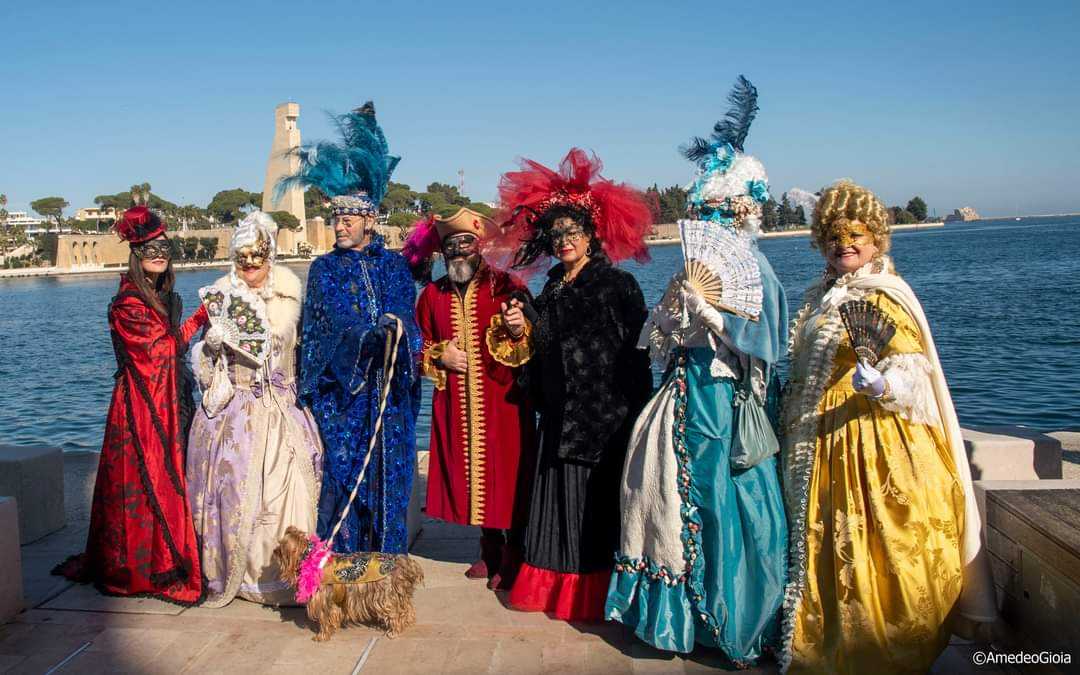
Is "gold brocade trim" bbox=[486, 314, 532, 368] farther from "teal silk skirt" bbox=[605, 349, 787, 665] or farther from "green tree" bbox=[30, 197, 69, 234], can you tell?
"green tree" bbox=[30, 197, 69, 234]

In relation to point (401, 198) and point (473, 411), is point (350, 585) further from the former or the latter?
point (401, 198)

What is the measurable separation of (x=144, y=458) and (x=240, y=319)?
869mm

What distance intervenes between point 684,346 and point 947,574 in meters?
1.34

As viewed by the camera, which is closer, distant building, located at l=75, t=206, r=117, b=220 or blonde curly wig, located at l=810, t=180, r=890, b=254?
blonde curly wig, located at l=810, t=180, r=890, b=254

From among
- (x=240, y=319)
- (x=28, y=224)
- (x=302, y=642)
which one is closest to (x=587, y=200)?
(x=240, y=319)

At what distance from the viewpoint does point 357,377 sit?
14.1 feet

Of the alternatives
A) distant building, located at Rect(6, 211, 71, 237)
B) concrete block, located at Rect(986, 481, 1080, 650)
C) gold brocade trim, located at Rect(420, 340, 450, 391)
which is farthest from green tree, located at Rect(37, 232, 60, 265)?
concrete block, located at Rect(986, 481, 1080, 650)

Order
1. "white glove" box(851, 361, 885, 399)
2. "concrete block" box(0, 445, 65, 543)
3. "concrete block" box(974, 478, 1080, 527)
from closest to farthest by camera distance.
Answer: "white glove" box(851, 361, 885, 399) → "concrete block" box(974, 478, 1080, 527) → "concrete block" box(0, 445, 65, 543)

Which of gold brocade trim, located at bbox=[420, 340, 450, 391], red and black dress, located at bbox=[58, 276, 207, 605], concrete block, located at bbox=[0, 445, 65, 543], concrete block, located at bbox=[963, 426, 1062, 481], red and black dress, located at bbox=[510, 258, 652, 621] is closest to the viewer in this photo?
red and black dress, located at bbox=[510, 258, 652, 621]

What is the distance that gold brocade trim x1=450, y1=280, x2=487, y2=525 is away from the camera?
14.5ft

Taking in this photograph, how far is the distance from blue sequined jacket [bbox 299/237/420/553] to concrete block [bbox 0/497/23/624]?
145 centimetres

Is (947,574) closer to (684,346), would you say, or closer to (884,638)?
(884,638)

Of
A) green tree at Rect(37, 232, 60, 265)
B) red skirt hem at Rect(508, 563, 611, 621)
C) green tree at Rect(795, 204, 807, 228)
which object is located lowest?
red skirt hem at Rect(508, 563, 611, 621)

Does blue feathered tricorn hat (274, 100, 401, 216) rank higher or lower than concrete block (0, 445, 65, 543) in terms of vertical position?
higher
